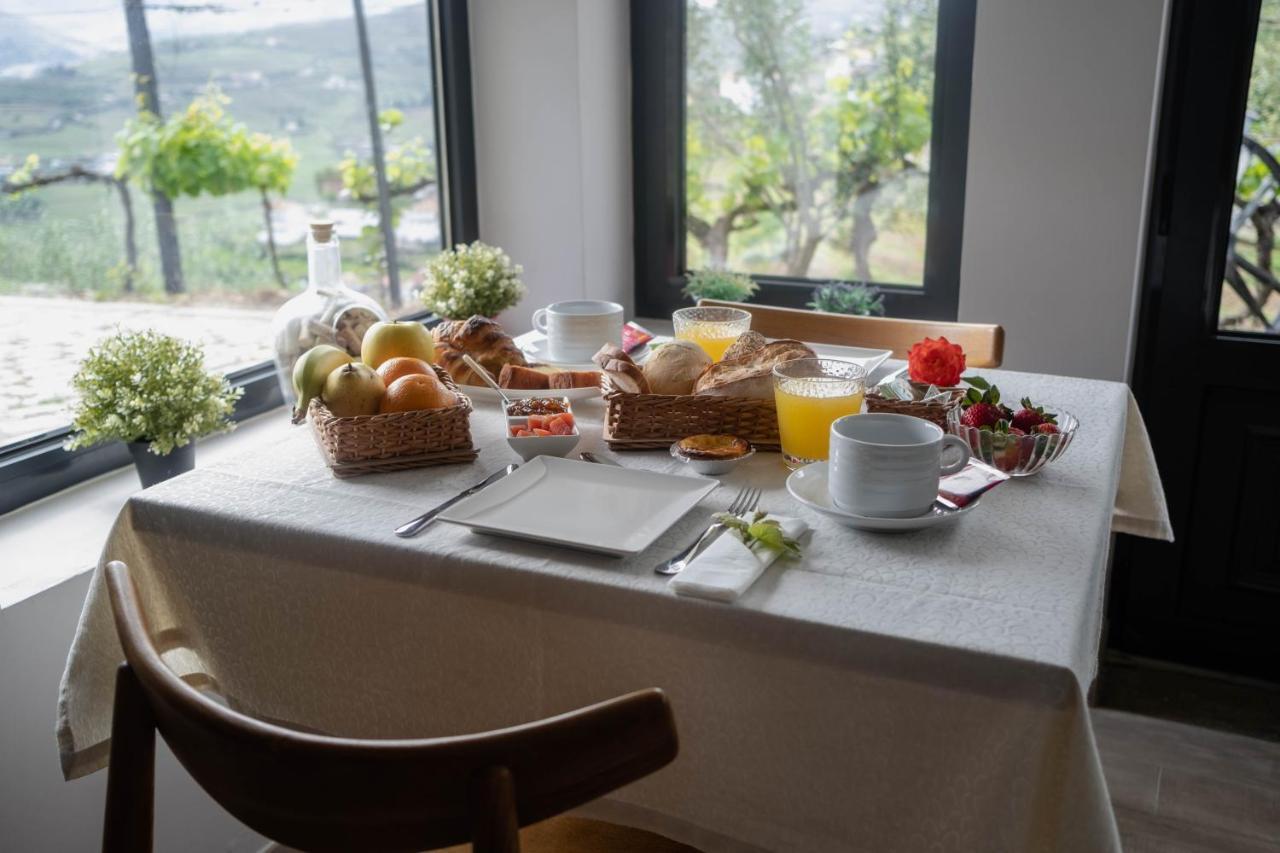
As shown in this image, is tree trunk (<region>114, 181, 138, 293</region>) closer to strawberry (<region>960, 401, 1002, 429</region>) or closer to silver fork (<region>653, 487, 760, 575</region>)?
silver fork (<region>653, 487, 760, 575</region>)

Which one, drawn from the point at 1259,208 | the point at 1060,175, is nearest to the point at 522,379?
the point at 1060,175

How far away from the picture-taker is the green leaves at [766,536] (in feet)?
3.36

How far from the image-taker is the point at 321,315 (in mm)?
1648

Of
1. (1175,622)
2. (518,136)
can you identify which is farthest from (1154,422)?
(518,136)

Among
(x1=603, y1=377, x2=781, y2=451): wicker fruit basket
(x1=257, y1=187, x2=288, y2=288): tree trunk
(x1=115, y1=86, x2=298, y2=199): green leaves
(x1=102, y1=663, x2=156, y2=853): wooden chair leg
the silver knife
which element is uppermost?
(x1=115, y1=86, x2=298, y2=199): green leaves

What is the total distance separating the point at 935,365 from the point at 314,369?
0.77m

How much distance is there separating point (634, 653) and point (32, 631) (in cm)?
83

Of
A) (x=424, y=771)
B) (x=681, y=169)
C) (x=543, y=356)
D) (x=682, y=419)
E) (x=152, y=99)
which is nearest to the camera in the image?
(x=424, y=771)

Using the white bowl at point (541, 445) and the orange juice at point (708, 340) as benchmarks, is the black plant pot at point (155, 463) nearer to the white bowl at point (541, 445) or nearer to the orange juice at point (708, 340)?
the white bowl at point (541, 445)

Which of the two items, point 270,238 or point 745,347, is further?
point 270,238

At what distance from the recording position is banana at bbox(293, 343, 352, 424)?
1362mm

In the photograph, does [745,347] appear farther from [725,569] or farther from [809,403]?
[725,569]

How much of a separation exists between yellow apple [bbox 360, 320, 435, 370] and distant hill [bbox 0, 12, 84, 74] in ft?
2.15

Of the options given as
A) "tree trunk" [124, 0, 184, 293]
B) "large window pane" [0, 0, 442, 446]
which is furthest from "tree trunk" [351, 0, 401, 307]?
"tree trunk" [124, 0, 184, 293]
